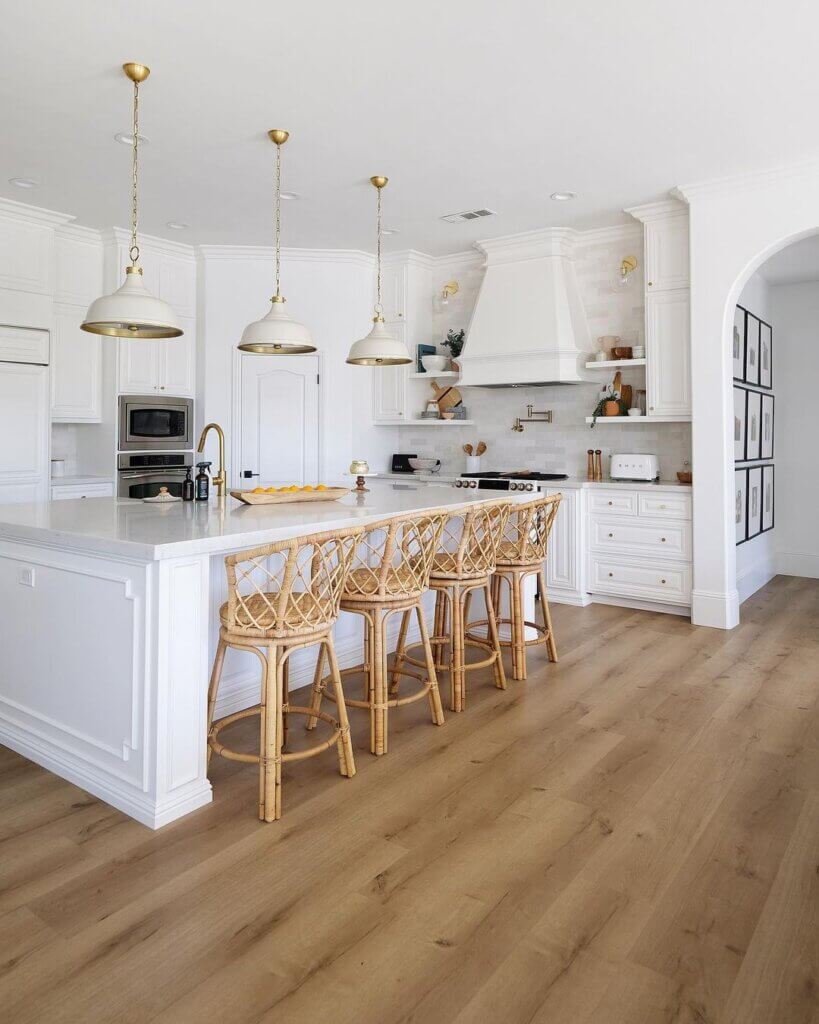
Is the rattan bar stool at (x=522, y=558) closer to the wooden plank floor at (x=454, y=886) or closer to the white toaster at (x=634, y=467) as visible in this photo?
the wooden plank floor at (x=454, y=886)

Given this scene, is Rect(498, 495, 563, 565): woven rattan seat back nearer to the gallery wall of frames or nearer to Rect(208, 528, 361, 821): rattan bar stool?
Rect(208, 528, 361, 821): rattan bar stool

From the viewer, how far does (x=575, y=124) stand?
3.82 m

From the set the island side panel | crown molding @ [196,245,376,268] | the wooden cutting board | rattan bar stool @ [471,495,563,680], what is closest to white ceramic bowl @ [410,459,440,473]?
the wooden cutting board

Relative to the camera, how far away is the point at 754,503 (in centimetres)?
584

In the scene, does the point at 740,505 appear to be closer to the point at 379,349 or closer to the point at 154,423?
the point at 379,349

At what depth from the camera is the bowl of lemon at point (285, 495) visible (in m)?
3.40

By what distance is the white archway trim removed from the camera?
4.57 metres

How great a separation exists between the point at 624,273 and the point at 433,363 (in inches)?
67.0

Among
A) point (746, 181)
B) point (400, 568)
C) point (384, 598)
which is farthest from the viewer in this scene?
point (746, 181)

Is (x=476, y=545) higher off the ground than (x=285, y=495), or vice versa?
(x=285, y=495)

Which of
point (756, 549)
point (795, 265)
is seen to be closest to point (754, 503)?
point (756, 549)

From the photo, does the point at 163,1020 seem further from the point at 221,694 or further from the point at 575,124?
the point at 575,124

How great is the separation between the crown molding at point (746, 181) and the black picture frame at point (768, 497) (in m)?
2.40

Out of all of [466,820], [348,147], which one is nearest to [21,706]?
[466,820]
